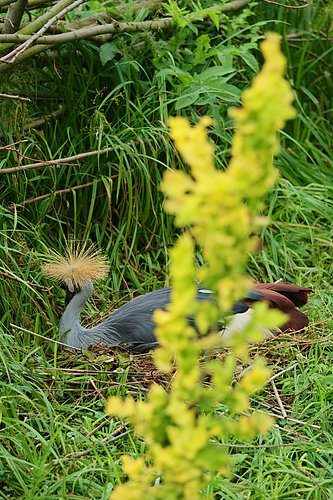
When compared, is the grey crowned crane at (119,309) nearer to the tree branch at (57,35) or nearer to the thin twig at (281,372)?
the thin twig at (281,372)

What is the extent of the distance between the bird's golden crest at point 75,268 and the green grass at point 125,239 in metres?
0.07

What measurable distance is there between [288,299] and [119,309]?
702 millimetres

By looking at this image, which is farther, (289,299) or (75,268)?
(289,299)

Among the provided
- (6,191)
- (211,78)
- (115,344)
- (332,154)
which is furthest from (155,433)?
(332,154)

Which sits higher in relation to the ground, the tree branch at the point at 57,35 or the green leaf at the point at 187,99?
the tree branch at the point at 57,35

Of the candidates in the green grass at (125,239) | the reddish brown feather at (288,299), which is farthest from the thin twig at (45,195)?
the reddish brown feather at (288,299)

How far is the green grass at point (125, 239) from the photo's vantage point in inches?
116

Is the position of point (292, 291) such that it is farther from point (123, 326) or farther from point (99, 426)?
point (99, 426)

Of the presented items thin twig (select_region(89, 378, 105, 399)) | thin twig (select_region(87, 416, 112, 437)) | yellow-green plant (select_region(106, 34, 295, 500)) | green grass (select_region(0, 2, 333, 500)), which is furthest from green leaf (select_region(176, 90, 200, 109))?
yellow-green plant (select_region(106, 34, 295, 500))

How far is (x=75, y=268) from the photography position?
3.90m

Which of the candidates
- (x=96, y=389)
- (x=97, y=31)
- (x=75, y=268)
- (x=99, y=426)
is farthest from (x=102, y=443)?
(x=97, y=31)

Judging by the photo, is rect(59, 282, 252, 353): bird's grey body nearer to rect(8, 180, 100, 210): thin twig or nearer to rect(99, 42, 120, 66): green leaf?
rect(8, 180, 100, 210): thin twig

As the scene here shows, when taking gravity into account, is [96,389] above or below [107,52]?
below

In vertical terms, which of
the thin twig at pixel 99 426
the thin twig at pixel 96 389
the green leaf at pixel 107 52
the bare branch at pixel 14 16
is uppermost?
the bare branch at pixel 14 16
